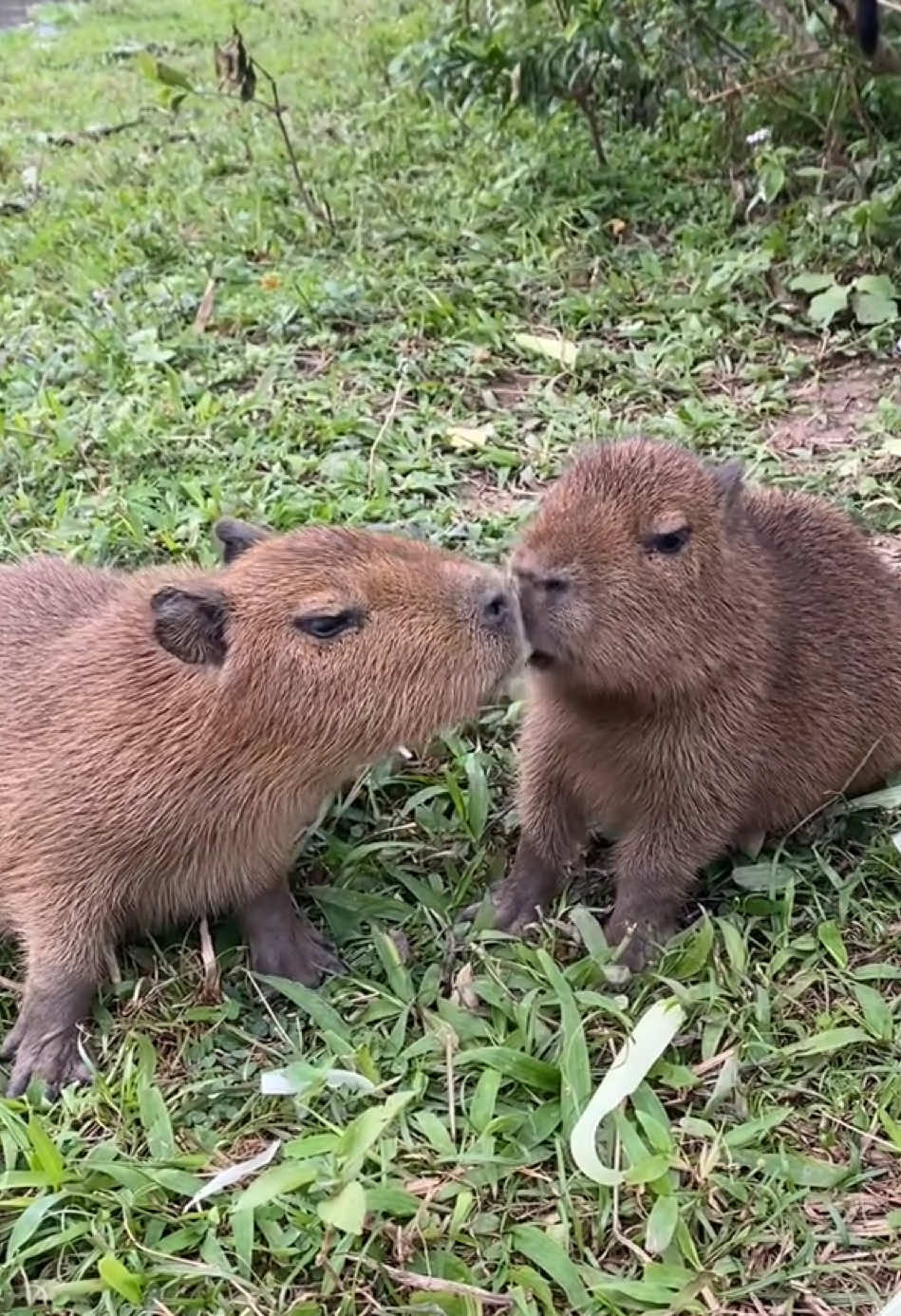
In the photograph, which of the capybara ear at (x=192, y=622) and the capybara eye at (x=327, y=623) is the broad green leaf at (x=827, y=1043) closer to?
the capybara eye at (x=327, y=623)

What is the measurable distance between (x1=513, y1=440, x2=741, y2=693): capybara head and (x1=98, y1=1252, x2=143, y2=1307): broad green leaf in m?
1.39

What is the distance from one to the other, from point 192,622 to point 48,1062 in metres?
0.94

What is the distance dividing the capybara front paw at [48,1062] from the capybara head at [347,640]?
2.47ft

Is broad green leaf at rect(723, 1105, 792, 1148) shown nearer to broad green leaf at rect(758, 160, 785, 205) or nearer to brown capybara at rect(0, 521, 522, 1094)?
brown capybara at rect(0, 521, 522, 1094)

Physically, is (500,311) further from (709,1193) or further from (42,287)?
(709,1193)

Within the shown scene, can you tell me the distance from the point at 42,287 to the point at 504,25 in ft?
8.28

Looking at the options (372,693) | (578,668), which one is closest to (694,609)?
(578,668)

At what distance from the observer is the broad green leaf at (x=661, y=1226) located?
7.84 feet

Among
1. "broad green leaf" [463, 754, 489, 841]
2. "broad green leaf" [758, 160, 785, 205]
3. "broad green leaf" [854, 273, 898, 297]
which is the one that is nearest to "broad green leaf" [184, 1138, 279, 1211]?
"broad green leaf" [463, 754, 489, 841]

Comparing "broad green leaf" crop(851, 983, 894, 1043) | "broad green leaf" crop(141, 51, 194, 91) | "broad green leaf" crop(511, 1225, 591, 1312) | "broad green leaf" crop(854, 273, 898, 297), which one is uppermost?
"broad green leaf" crop(141, 51, 194, 91)

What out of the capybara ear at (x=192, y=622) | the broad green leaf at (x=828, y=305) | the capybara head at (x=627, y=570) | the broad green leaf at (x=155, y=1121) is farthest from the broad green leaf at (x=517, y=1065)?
the broad green leaf at (x=828, y=305)

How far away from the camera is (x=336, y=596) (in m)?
2.86

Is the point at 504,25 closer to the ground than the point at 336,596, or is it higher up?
higher up

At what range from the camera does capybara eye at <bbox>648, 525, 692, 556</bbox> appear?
301cm
